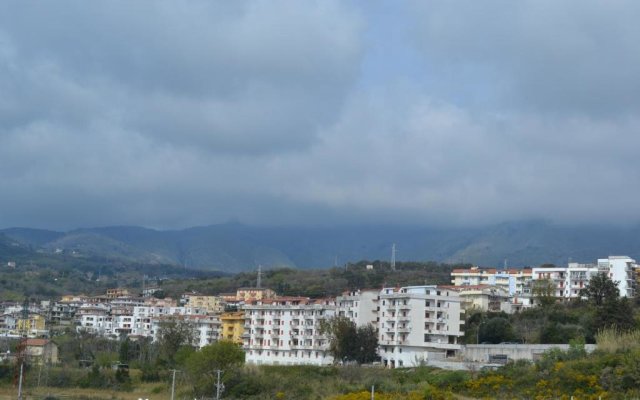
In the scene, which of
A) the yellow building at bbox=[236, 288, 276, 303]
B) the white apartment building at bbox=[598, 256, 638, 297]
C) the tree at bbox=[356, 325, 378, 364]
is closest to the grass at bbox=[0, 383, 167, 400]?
the tree at bbox=[356, 325, 378, 364]

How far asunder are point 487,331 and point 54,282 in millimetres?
123778

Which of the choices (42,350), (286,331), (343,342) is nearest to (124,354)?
(42,350)

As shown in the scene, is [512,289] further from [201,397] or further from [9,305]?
[9,305]

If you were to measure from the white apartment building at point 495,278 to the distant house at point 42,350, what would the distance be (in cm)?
4344

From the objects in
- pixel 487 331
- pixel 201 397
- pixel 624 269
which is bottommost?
pixel 201 397

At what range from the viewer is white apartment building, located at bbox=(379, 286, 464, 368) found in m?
70.4

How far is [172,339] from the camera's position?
78.1m

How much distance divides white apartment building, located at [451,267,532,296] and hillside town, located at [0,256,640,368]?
0.11 meters

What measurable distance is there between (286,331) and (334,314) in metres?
5.16

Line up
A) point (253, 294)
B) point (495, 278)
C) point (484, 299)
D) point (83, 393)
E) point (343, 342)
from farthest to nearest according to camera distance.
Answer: point (253, 294), point (495, 278), point (484, 299), point (343, 342), point (83, 393)

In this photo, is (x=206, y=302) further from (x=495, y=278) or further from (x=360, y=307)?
(x=360, y=307)

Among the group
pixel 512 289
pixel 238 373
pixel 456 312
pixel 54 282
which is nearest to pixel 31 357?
pixel 238 373

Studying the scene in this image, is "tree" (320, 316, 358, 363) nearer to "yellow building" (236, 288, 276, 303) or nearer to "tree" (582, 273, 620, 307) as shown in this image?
"tree" (582, 273, 620, 307)

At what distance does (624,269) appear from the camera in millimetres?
89875
